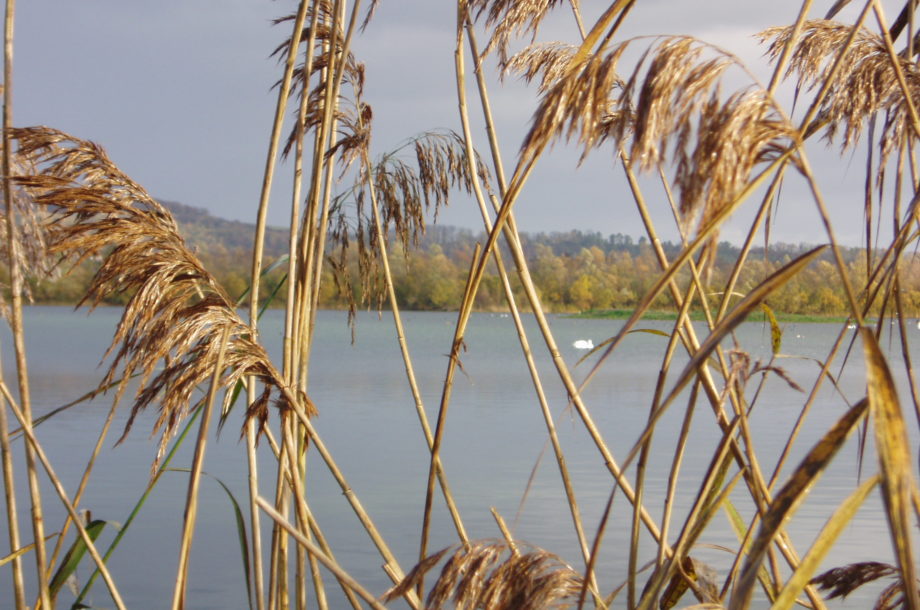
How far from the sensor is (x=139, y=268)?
1.75m

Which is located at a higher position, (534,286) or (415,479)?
(534,286)

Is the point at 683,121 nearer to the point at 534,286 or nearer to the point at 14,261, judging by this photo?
the point at 534,286

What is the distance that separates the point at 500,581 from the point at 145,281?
3.10 feet

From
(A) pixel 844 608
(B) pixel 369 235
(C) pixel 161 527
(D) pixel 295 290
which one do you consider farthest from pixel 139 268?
(C) pixel 161 527

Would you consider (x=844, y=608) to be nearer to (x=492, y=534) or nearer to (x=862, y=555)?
(x=862, y=555)

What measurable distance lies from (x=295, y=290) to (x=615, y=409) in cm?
1017

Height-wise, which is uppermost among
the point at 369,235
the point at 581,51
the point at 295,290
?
the point at 581,51

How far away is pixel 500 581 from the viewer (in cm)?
128

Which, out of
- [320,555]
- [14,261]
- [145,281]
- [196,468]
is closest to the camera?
[320,555]

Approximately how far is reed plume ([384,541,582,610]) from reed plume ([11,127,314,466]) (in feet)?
1.93

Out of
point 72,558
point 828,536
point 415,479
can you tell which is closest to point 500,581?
point 828,536

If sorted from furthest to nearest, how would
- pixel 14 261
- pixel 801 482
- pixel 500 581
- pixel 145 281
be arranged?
pixel 14 261 → pixel 145 281 → pixel 500 581 → pixel 801 482

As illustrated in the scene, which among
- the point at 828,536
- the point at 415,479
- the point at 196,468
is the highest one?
the point at 828,536

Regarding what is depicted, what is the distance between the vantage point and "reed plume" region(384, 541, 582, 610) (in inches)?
49.6
